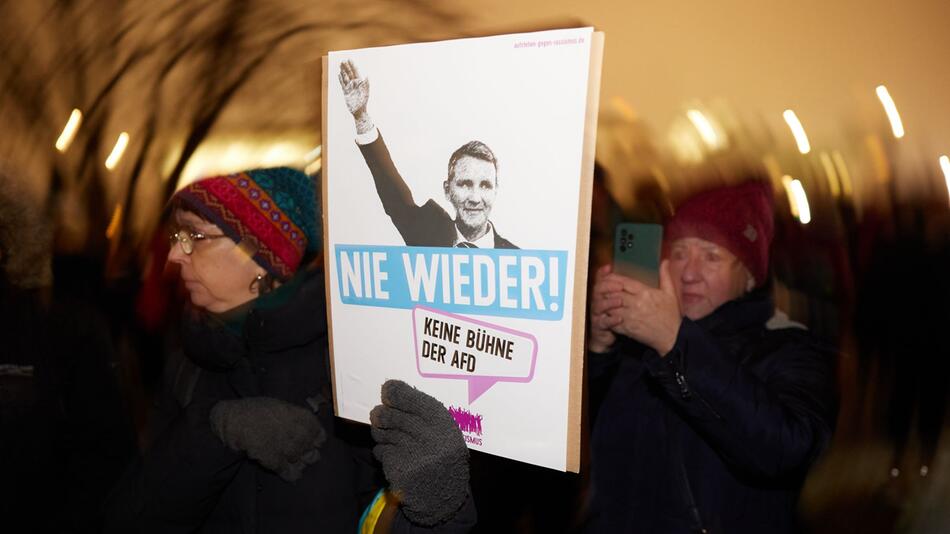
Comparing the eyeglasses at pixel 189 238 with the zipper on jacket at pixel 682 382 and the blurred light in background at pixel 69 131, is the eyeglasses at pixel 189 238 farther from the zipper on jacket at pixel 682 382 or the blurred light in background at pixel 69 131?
the blurred light in background at pixel 69 131

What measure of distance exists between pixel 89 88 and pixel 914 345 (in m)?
4.24

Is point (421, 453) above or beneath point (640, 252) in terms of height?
beneath

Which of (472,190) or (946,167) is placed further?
(946,167)

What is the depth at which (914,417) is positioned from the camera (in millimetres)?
3496

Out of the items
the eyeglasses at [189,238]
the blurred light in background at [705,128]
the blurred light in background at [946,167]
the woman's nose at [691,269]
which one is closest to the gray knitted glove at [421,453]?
the eyeglasses at [189,238]

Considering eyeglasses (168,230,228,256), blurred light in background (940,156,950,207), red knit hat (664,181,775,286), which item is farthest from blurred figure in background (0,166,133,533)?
blurred light in background (940,156,950,207)

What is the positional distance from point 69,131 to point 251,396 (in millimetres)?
3229

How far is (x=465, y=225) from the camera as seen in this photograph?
96 centimetres

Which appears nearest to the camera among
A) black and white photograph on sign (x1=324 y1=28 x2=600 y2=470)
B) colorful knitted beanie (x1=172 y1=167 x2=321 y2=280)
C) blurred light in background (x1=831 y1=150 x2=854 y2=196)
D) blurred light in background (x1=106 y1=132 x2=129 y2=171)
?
black and white photograph on sign (x1=324 y1=28 x2=600 y2=470)

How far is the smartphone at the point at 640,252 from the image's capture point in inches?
60.0

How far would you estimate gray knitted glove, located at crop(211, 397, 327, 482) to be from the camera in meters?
1.28

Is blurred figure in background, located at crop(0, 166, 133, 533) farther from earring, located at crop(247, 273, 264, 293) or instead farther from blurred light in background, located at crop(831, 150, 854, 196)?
blurred light in background, located at crop(831, 150, 854, 196)

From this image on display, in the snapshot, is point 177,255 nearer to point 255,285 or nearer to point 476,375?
point 255,285

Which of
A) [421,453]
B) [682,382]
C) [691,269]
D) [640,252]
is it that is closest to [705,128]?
[691,269]
